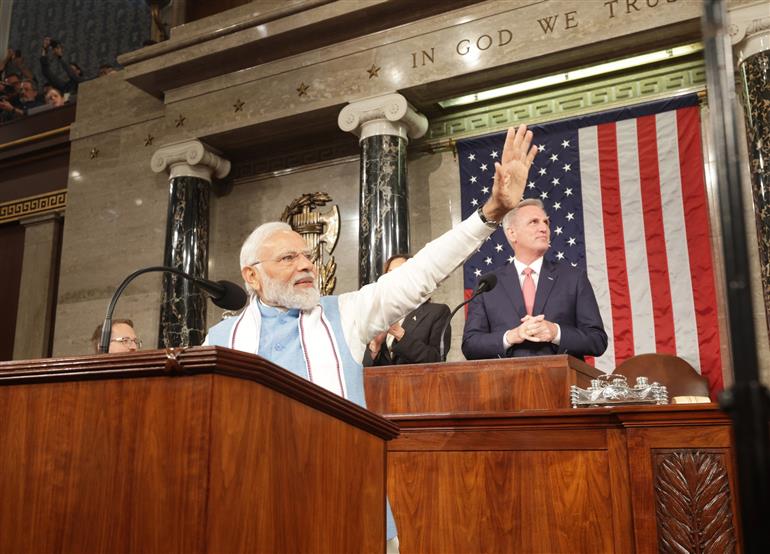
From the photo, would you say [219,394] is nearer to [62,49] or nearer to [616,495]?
[616,495]

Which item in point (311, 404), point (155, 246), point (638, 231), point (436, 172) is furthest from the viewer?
point (155, 246)

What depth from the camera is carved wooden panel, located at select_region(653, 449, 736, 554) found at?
114 inches

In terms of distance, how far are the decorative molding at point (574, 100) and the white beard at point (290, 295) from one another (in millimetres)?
5638

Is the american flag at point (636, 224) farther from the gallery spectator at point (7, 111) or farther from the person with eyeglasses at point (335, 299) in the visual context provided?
the gallery spectator at point (7, 111)

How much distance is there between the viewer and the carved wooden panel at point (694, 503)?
2.89 metres

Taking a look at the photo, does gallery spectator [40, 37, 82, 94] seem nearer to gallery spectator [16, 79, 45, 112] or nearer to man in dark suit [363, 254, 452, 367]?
gallery spectator [16, 79, 45, 112]

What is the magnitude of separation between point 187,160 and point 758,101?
565cm

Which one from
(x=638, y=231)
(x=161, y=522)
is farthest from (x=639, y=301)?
(x=161, y=522)

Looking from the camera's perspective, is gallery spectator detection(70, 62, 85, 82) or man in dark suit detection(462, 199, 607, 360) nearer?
man in dark suit detection(462, 199, 607, 360)

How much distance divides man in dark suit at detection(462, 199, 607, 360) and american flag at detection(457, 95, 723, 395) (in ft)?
7.88

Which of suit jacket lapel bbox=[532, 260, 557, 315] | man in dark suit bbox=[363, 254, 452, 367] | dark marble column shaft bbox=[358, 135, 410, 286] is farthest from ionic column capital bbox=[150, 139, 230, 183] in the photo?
suit jacket lapel bbox=[532, 260, 557, 315]

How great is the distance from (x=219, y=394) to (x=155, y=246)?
797 cm

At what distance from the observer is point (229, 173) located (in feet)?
31.4

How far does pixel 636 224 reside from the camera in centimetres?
729
